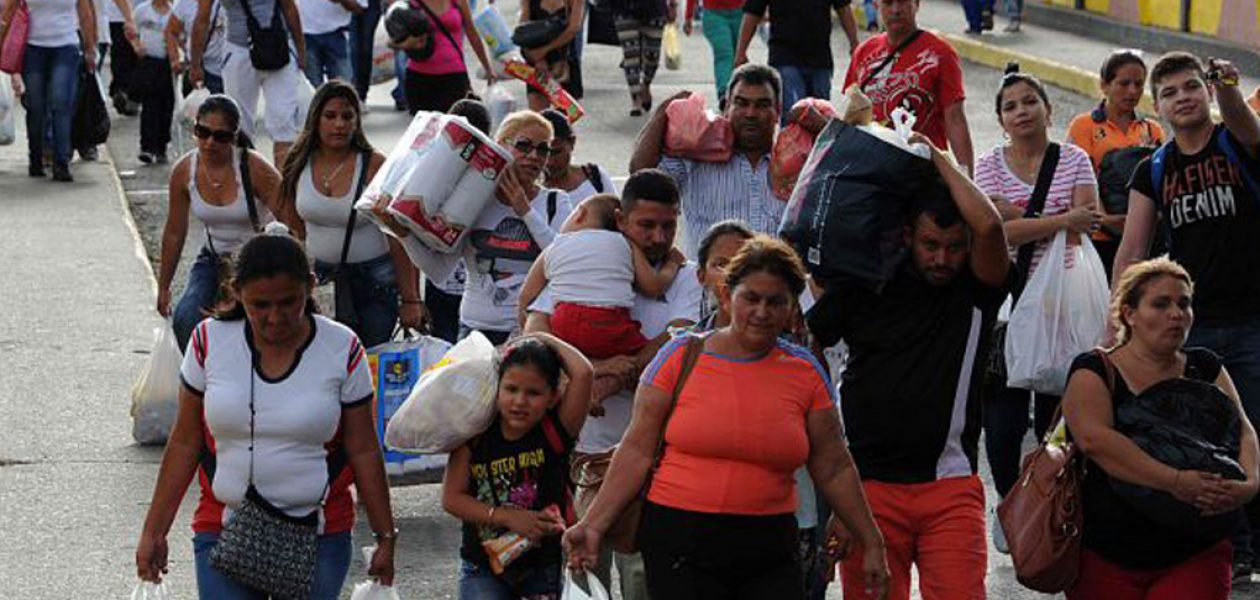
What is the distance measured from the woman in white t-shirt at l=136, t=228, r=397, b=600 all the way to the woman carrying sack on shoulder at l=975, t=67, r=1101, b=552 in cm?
301

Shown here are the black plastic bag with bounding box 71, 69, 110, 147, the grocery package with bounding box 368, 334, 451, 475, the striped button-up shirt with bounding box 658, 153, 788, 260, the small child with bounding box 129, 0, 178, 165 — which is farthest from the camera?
the small child with bounding box 129, 0, 178, 165

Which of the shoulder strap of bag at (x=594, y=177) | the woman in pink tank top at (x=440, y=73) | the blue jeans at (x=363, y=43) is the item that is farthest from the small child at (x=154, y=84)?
the shoulder strap of bag at (x=594, y=177)

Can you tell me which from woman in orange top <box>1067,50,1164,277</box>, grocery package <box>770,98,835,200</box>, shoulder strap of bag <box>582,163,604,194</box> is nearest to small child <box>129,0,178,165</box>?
shoulder strap of bag <box>582,163,604,194</box>

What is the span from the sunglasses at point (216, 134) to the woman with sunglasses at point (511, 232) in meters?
1.48

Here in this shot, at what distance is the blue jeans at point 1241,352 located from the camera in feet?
28.7

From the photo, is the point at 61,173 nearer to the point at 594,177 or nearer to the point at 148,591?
the point at 594,177

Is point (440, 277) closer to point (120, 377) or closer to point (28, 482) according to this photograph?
point (28, 482)

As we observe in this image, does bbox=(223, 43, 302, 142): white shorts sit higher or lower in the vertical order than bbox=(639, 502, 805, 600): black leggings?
lower

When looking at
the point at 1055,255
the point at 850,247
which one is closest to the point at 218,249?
the point at 1055,255

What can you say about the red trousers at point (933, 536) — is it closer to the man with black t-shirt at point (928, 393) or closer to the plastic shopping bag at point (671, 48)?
the man with black t-shirt at point (928, 393)

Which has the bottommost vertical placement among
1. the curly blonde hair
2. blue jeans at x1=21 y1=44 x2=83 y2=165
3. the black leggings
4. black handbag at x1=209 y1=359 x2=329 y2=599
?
blue jeans at x1=21 y1=44 x2=83 y2=165

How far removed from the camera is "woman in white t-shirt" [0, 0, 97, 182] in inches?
710

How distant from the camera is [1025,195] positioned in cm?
948

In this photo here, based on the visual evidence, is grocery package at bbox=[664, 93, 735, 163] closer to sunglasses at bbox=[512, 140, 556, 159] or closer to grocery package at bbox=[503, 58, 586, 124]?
sunglasses at bbox=[512, 140, 556, 159]
